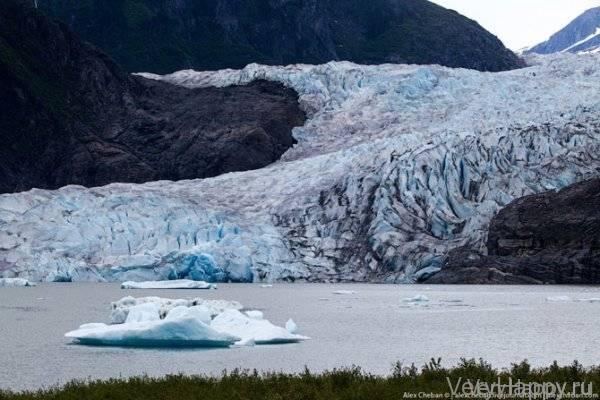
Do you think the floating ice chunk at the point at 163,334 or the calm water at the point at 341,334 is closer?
the calm water at the point at 341,334

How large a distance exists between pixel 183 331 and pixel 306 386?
864 cm

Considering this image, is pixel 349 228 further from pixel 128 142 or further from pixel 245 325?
pixel 128 142

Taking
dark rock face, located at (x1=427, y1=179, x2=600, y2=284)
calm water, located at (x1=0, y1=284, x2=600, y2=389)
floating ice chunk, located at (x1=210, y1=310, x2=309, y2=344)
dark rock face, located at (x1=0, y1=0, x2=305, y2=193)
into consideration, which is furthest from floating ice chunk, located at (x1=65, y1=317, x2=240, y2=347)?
dark rock face, located at (x1=0, y1=0, x2=305, y2=193)

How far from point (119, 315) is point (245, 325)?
4111mm

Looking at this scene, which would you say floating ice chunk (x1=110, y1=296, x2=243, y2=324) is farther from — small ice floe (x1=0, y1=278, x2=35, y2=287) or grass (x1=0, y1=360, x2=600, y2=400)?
small ice floe (x1=0, y1=278, x2=35, y2=287)

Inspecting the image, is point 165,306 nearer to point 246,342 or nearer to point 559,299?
point 246,342

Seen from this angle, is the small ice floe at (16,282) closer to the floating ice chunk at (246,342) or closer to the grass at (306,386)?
the floating ice chunk at (246,342)

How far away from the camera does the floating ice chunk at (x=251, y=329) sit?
830 inches

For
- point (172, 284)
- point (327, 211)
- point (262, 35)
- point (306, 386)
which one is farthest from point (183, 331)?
point (262, 35)

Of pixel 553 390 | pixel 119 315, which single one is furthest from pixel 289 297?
pixel 553 390

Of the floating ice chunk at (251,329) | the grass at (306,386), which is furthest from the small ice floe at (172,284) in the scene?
the grass at (306,386)

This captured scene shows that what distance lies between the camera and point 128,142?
7712 cm

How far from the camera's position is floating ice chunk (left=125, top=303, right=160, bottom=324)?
22750 mm

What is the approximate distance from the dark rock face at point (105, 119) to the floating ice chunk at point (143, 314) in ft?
153
